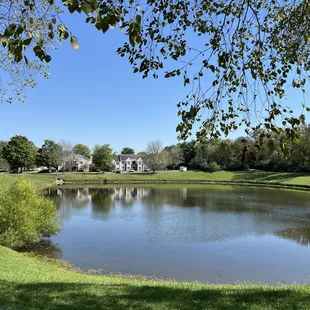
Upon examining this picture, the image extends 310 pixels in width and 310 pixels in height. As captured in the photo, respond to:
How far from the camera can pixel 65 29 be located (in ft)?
10.4

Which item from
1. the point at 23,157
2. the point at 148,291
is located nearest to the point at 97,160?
the point at 23,157

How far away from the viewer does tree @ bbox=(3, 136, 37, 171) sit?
270 ft

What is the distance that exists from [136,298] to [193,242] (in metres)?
14.0

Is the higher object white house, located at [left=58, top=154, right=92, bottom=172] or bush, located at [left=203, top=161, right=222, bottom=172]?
white house, located at [left=58, top=154, right=92, bottom=172]

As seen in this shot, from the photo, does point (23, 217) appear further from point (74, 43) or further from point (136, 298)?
point (74, 43)

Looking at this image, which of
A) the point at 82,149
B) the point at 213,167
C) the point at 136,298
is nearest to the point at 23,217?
the point at 136,298

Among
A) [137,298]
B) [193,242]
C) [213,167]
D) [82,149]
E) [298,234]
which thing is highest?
[82,149]

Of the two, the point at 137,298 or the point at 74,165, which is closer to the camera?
the point at 137,298

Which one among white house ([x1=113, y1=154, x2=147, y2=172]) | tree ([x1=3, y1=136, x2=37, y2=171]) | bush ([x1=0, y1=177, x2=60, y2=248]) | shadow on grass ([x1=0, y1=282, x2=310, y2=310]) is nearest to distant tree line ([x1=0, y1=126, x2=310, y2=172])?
tree ([x1=3, y1=136, x2=37, y2=171])

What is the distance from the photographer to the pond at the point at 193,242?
15234mm

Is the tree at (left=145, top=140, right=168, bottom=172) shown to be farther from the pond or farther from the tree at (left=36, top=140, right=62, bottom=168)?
the pond

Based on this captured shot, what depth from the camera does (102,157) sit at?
3679 inches

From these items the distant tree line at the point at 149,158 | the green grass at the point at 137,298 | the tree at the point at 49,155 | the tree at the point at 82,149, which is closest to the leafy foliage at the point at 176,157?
the distant tree line at the point at 149,158

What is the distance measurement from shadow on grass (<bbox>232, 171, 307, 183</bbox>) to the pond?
37.8 m
